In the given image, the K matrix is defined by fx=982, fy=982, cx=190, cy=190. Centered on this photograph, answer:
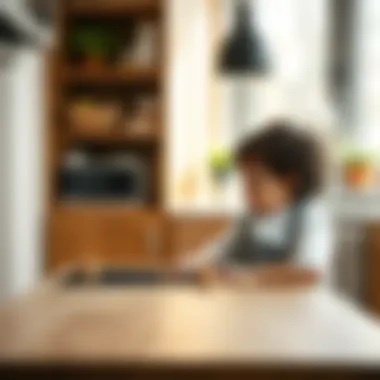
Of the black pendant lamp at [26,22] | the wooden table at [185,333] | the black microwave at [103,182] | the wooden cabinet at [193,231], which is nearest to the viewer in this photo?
the wooden table at [185,333]

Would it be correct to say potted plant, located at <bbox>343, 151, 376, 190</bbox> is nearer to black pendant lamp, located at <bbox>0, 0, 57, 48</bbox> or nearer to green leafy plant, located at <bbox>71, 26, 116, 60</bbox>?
green leafy plant, located at <bbox>71, 26, 116, 60</bbox>

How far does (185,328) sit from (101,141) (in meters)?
3.32

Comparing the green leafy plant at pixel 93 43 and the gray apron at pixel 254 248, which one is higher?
the green leafy plant at pixel 93 43

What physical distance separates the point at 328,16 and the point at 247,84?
0.58 meters

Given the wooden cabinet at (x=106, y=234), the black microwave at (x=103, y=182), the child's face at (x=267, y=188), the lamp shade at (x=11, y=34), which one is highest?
the lamp shade at (x=11, y=34)

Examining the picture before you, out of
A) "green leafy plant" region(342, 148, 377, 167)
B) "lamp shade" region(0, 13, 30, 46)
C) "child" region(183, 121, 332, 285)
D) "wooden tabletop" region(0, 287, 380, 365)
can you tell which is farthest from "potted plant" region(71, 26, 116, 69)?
"wooden tabletop" region(0, 287, 380, 365)

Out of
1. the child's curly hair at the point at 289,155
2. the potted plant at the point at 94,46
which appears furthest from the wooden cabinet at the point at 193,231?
the child's curly hair at the point at 289,155

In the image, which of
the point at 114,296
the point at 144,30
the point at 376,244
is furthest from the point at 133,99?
the point at 114,296

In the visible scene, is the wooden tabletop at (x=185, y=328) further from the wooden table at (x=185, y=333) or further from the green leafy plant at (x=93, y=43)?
the green leafy plant at (x=93, y=43)

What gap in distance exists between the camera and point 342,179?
5324 mm

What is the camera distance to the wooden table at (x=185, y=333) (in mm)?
1727

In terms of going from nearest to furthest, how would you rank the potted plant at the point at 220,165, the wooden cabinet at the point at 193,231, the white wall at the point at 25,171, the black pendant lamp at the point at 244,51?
1. the white wall at the point at 25,171
2. the black pendant lamp at the point at 244,51
3. the wooden cabinet at the point at 193,231
4. the potted plant at the point at 220,165

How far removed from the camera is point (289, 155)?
126 inches

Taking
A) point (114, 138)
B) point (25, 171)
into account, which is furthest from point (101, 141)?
point (25, 171)
